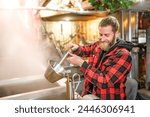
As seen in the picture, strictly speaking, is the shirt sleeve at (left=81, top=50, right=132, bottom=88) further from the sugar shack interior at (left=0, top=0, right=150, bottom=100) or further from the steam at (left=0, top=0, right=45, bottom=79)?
the steam at (left=0, top=0, right=45, bottom=79)

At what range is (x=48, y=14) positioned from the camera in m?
5.00

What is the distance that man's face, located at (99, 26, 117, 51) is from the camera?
148 centimetres

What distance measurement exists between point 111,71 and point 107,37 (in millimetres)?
251

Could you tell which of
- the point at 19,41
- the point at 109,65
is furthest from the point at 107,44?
the point at 19,41

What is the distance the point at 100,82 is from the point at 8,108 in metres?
0.71

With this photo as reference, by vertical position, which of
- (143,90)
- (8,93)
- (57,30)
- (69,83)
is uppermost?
(57,30)

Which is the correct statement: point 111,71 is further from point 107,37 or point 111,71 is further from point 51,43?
point 51,43

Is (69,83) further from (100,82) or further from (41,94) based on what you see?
(41,94)

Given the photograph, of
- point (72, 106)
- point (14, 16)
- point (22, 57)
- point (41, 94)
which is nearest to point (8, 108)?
point (41, 94)

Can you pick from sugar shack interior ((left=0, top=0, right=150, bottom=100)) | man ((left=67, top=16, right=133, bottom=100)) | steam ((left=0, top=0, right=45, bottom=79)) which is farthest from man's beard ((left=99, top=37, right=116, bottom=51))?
steam ((left=0, top=0, right=45, bottom=79))

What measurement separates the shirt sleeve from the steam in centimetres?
117

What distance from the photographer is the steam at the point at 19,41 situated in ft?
8.98

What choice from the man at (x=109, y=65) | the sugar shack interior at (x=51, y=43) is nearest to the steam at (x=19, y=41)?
the sugar shack interior at (x=51, y=43)

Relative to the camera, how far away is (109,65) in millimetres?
1452
